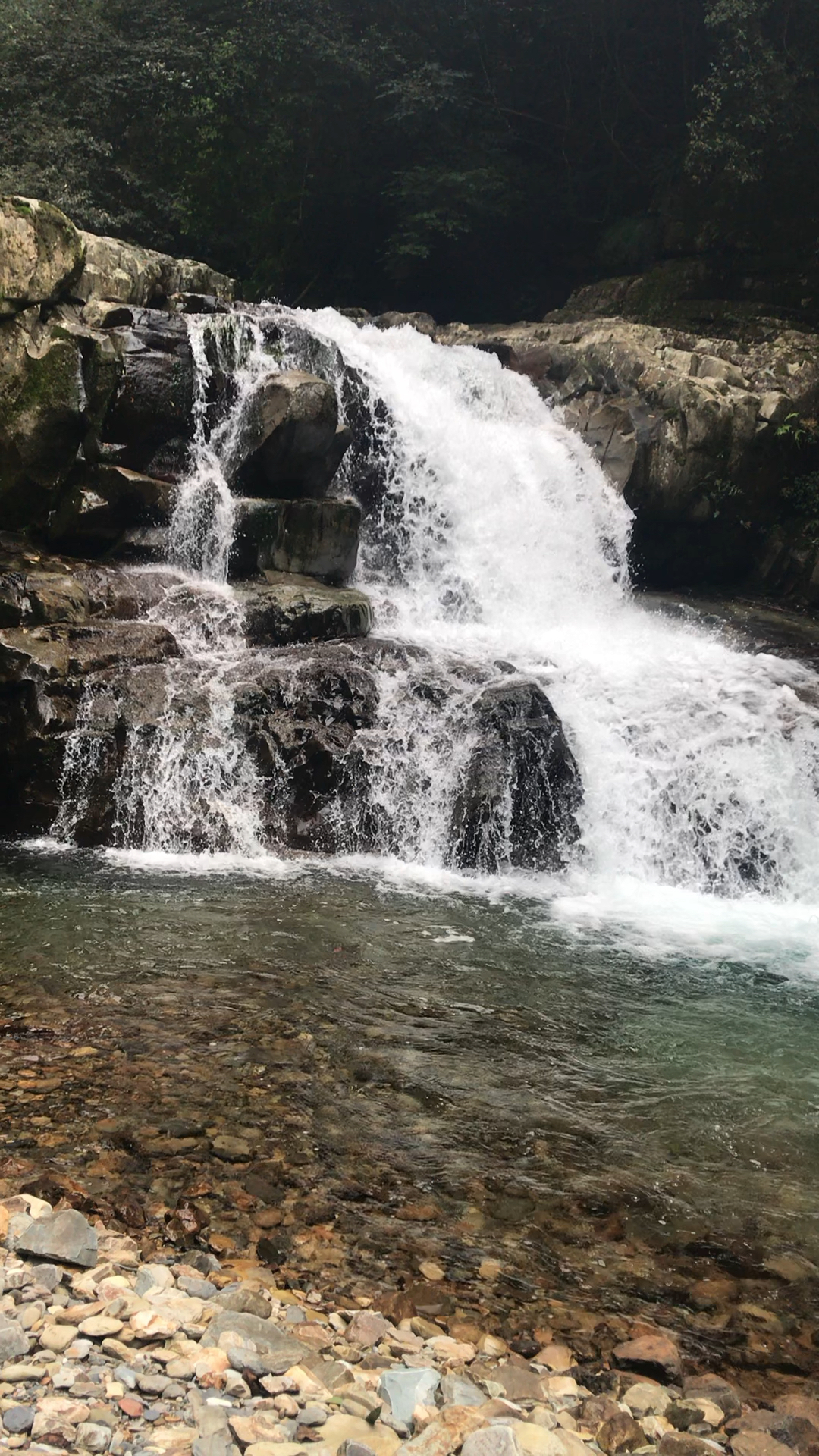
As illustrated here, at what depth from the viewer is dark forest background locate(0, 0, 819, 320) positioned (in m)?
20.0

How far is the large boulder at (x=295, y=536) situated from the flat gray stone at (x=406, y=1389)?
9.51m

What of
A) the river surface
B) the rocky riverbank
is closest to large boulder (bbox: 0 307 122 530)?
the river surface

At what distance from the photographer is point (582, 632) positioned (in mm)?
13367

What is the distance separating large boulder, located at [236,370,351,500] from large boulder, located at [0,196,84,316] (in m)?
2.35

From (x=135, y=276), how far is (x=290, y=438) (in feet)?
14.9

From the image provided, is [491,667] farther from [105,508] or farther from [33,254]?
[33,254]

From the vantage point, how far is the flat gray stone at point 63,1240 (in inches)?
111

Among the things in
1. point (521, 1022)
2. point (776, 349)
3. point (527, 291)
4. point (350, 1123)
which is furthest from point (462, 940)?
point (527, 291)

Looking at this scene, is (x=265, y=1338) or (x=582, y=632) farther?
(x=582, y=632)

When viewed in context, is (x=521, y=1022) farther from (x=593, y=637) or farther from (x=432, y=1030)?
(x=593, y=637)

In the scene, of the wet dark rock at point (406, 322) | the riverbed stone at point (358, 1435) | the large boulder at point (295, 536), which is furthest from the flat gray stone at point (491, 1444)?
the wet dark rock at point (406, 322)

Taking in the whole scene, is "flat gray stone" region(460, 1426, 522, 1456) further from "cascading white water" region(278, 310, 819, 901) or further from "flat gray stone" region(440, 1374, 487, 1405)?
"cascading white water" region(278, 310, 819, 901)

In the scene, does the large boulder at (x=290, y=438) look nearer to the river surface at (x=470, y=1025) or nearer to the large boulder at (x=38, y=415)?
the large boulder at (x=38, y=415)

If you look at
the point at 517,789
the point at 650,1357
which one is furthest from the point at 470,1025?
the point at 517,789
